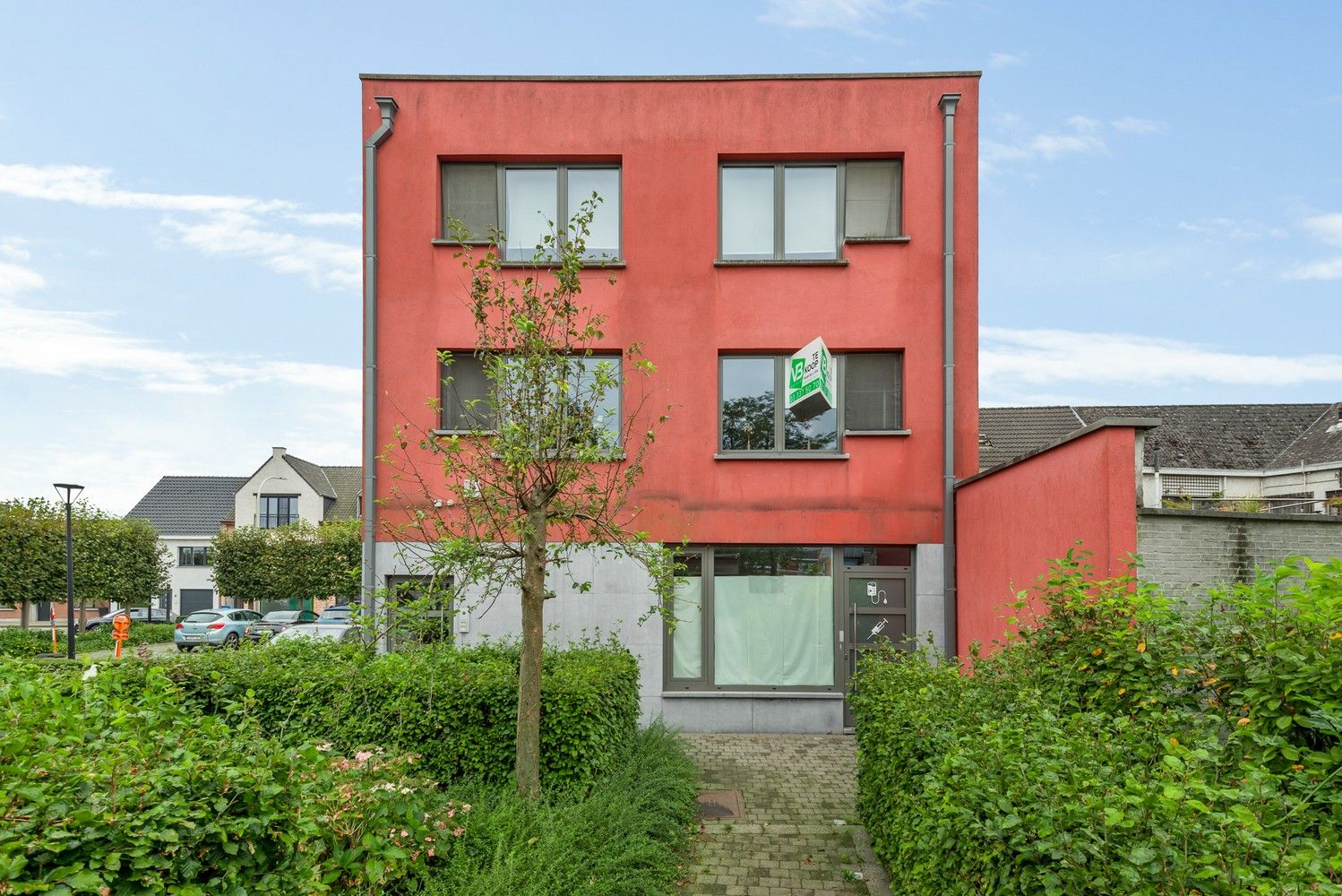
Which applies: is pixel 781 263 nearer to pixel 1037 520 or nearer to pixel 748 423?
pixel 748 423

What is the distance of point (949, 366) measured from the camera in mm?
11344

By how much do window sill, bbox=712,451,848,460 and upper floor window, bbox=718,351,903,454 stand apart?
→ 0.05m

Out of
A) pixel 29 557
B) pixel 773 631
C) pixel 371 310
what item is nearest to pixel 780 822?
pixel 773 631

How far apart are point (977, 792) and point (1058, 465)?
18.2ft

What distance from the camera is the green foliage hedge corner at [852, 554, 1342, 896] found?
2.36 m

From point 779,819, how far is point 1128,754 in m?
4.72

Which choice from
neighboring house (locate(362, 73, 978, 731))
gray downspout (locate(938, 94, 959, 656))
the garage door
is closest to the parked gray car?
neighboring house (locate(362, 73, 978, 731))

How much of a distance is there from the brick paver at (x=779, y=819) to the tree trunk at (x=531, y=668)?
1467 millimetres

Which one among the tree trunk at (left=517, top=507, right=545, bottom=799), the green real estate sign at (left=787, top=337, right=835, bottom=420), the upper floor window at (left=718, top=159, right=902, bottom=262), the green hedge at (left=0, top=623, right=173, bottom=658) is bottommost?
the green hedge at (left=0, top=623, right=173, bottom=658)

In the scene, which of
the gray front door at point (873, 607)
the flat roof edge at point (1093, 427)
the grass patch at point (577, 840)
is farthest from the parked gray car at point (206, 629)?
the flat roof edge at point (1093, 427)

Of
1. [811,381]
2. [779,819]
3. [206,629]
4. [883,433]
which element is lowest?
[206,629]

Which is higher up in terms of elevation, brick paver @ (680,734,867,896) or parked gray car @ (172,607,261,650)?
brick paver @ (680,734,867,896)

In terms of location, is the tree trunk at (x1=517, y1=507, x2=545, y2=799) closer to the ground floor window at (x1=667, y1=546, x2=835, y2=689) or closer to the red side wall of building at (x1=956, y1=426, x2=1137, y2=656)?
the red side wall of building at (x1=956, y1=426, x2=1137, y2=656)

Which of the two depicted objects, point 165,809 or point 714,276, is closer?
point 165,809
